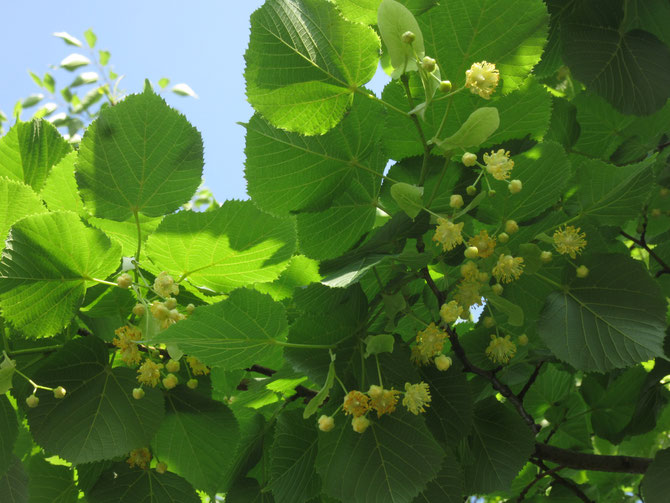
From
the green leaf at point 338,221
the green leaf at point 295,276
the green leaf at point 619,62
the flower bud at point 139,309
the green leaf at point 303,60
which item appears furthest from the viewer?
the green leaf at point 619,62

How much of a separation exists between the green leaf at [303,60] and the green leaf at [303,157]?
75 mm

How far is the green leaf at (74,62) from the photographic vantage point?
369 cm

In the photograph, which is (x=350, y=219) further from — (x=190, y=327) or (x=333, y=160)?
(x=190, y=327)

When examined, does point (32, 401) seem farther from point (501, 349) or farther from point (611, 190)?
point (611, 190)

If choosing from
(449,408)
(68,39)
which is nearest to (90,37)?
(68,39)

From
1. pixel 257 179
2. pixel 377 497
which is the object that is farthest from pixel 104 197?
pixel 377 497

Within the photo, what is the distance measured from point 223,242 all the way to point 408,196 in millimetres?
424

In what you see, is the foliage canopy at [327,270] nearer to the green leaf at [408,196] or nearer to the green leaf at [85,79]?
the green leaf at [408,196]

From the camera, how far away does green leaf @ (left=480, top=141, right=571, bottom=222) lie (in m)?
1.24

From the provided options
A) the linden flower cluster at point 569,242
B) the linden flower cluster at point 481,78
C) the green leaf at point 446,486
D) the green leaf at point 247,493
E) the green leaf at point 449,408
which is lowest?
the green leaf at point 247,493

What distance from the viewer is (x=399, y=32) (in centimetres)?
100

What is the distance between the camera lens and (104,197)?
1313mm

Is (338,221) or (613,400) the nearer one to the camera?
(338,221)

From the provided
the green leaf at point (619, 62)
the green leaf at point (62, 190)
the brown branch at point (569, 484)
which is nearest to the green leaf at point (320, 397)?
the green leaf at point (62, 190)
